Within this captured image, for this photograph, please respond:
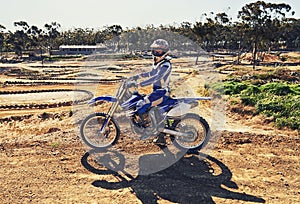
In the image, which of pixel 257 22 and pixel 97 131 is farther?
pixel 257 22

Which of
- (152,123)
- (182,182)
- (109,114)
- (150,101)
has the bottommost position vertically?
(182,182)

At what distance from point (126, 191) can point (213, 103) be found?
6.91 meters

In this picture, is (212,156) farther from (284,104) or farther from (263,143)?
(284,104)

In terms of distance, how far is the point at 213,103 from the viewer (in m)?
11.0

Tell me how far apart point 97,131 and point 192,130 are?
6.37ft

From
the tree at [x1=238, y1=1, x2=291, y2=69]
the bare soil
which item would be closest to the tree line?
the tree at [x1=238, y1=1, x2=291, y2=69]

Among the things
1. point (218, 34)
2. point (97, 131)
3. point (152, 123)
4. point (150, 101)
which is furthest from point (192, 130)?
point (218, 34)

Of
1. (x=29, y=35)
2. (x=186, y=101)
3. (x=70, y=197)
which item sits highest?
(x=29, y=35)

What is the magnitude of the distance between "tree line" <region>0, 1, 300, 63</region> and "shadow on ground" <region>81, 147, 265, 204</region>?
108 ft

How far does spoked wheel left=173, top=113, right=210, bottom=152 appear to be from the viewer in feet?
20.1

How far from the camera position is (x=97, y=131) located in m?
6.32

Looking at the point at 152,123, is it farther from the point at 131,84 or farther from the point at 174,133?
the point at 131,84

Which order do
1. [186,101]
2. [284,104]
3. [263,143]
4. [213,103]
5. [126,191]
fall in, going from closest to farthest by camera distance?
[126,191]
[186,101]
[263,143]
[284,104]
[213,103]

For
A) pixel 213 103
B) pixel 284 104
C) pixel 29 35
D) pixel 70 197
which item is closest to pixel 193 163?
pixel 70 197
